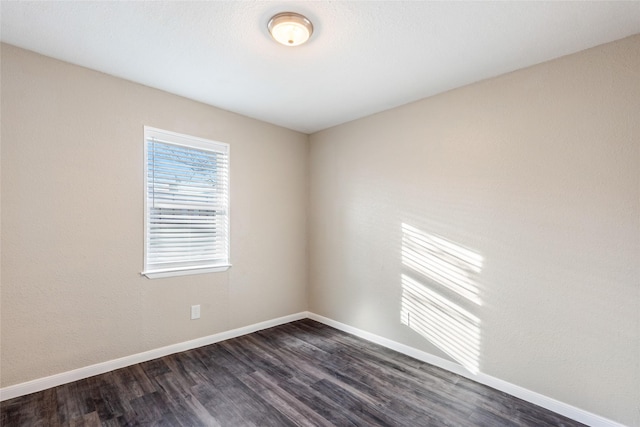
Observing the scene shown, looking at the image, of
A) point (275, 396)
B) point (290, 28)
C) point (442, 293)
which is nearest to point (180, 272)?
point (275, 396)

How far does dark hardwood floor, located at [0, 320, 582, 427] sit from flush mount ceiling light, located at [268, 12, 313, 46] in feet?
8.05

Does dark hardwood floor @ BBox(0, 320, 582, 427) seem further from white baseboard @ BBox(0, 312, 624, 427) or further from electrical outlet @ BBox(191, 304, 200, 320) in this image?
electrical outlet @ BBox(191, 304, 200, 320)

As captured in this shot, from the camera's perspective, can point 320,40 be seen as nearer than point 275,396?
Yes

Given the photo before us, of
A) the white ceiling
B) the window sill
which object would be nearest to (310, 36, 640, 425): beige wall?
the white ceiling

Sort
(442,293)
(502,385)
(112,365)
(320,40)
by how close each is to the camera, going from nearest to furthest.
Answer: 1. (320,40)
2. (502,385)
3. (112,365)
4. (442,293)

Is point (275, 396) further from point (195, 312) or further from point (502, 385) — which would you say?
point (502, 385)

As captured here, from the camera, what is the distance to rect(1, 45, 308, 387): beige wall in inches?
86.0

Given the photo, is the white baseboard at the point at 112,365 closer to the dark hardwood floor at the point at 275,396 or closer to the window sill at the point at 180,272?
the dark hardwood floor at the point at 275,396

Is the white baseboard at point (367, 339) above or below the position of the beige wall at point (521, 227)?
below

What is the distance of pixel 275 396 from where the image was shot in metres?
2.27

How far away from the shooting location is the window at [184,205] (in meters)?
2.84

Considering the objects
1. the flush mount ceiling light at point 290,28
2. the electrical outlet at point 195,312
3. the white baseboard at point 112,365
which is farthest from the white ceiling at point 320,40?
the white baseboard at point 112,365

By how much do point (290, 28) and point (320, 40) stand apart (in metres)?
0.27

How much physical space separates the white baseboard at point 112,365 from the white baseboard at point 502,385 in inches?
53.0
